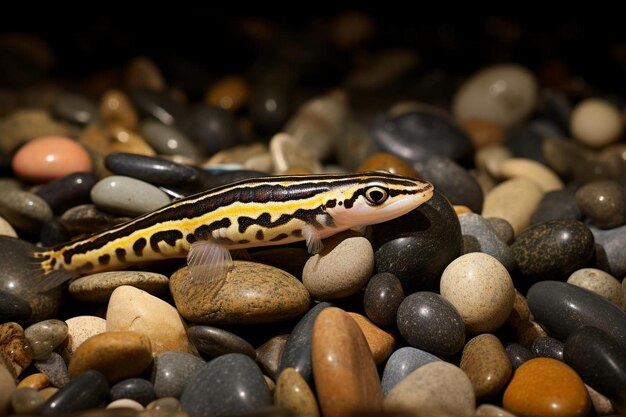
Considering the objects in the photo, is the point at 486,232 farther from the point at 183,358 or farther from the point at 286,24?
the point at 286,24

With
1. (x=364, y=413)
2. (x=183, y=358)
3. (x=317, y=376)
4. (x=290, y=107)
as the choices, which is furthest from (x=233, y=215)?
(x=290, y=107)

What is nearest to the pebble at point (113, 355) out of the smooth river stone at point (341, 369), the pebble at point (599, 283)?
the smooth river stone at point (341, 369)

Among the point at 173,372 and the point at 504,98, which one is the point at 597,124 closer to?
the point at 504,98

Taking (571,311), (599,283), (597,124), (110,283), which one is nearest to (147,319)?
(110,283)

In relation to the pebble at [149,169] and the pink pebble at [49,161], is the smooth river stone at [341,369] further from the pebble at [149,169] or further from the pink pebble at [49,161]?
the pink pebble at [49,161]

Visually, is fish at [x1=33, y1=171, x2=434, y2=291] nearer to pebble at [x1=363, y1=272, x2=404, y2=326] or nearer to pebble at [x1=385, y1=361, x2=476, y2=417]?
pebble at [x1=363, y1=272, x2=404, y2=326]

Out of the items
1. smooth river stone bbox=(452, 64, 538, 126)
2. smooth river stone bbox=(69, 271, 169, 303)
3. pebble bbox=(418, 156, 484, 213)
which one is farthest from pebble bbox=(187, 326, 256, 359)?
smooth river stone bbox=(452, 64, 538, 126)
